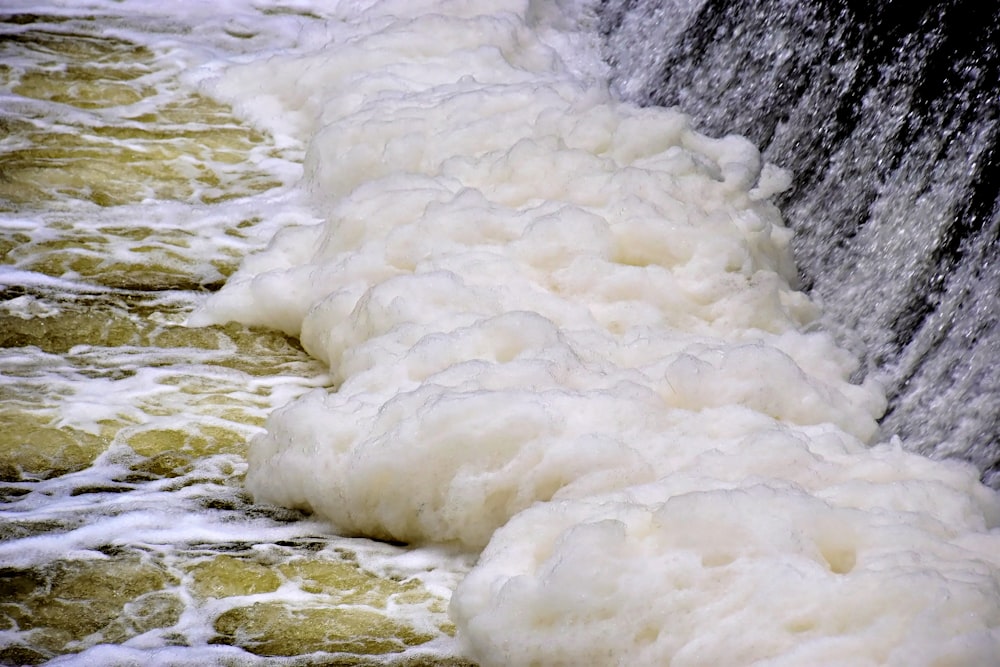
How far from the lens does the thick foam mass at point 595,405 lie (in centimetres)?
293

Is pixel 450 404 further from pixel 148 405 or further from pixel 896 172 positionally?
pixel 896 172

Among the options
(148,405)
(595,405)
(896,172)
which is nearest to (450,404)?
(595,405)

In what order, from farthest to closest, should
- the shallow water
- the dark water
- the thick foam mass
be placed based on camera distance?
the dark water → the shallow water → the thick foam mass

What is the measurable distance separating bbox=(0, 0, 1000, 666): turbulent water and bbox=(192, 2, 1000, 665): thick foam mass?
1 centimetres

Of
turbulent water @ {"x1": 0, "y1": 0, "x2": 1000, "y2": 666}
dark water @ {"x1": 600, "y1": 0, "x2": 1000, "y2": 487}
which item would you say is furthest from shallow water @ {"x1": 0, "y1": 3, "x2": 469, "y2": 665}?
dark water @ {"x1": 600, "y1": 0, "x2": 1000, "y2": 487}

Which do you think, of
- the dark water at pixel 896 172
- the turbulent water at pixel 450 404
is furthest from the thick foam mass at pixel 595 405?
the dark water at pixel 896 172

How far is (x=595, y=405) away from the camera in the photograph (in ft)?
12.4

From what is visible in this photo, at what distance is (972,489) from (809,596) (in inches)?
38.5

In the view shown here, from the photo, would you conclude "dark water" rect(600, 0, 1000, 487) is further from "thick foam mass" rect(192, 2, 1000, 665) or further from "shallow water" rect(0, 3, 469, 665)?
"shallow water" rect(0, 3, 469, 665)

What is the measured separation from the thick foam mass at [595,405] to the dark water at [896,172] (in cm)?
18

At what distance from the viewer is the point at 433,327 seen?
4.30 metres

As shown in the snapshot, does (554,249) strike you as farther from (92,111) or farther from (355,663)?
(92,111)

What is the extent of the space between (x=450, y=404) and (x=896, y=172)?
2.30 meters

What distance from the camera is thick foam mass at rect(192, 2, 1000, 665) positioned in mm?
2926
